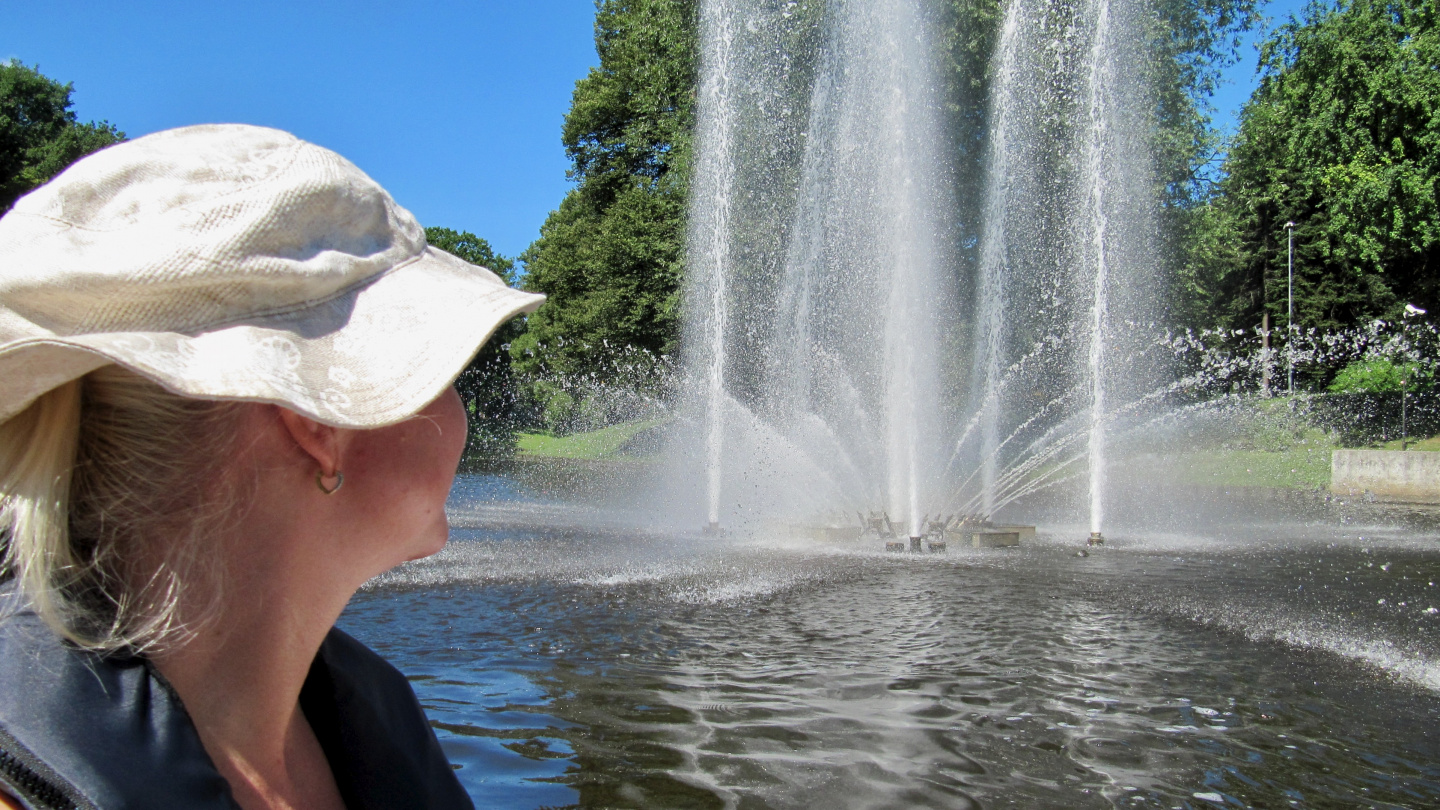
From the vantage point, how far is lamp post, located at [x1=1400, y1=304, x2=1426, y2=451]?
28516mm

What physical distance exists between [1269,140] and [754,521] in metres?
24.4

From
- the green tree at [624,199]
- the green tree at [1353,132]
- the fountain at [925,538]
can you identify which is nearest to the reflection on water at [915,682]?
the fountain at [925,538]

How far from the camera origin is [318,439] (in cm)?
106

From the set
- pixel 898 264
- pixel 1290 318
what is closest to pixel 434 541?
pixel 898 264

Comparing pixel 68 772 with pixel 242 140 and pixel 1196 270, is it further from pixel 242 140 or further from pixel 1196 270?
pixel 1196 270

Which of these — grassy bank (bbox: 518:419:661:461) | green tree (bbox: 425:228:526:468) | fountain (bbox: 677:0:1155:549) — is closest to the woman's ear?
fountain (bbox: 677:0:1155:549)

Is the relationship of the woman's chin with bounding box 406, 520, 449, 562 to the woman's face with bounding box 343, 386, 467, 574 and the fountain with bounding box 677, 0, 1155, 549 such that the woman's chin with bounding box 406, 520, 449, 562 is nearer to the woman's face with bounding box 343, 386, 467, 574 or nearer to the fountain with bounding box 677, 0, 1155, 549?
the woman's face with bounding box 343, 386, 467, 574

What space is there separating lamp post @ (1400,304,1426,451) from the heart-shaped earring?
107 ft

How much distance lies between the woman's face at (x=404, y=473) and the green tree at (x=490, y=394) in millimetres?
35907

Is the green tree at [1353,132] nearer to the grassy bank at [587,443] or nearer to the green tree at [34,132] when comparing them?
the grassy bank at [587,443]

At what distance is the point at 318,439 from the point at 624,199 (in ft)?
108

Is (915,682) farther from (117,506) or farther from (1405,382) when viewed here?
(1405,382)

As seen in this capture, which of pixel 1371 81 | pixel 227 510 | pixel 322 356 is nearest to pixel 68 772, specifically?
pixel 227 510

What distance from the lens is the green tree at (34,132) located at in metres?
38.0
